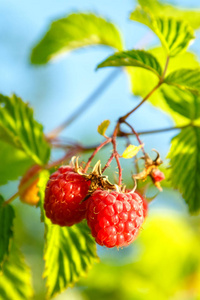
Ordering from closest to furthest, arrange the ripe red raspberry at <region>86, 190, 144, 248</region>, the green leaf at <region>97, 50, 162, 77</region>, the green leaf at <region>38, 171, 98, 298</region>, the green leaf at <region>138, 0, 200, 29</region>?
the ripe red raspberry at <region>86, 190, 144, 248</region>
the green leaf at <region>97, 50, 162, 77</region>
the green leaf at <region>38, 171, 98, 298</region>
the green leaf at <region>138, 0, 200, 29</region>

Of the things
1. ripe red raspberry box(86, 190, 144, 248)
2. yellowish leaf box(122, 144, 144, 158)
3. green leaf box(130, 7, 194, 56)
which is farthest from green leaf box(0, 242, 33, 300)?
green leaf box(130, 7, 194, 56)

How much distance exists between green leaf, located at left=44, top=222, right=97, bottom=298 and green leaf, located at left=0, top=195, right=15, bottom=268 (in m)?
0.19

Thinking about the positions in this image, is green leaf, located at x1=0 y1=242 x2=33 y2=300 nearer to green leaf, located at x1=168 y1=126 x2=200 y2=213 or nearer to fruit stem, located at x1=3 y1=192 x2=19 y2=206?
fruit stem, located at x1=3 y1=192 x2=19 y2=206

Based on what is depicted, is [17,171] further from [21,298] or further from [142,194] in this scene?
[142,194]

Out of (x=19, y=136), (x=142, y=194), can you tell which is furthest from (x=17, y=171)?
(x=142, y=194)

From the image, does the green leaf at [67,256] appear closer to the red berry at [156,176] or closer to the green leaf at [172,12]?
the red berry at [156,176]

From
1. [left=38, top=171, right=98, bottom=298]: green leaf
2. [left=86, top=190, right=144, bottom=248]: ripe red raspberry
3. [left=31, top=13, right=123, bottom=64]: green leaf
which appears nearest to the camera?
[left=86, top=190, right=144, bottom=248]: ripe red raspberry

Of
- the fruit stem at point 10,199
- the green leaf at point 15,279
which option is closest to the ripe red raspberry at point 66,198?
the fruit stem at point 10,199

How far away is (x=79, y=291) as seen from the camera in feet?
13.0

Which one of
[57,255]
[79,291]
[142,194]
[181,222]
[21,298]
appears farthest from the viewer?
[181,222]

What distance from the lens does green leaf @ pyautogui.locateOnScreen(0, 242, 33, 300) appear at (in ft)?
7.54

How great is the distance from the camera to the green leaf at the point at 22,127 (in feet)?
7.26

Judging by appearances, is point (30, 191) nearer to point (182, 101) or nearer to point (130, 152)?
point (130, 152)

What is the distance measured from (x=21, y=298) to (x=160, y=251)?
1911mm
